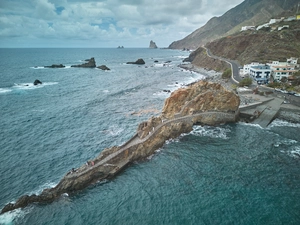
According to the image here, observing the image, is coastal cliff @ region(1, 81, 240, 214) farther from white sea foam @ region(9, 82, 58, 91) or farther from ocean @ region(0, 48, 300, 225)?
white sea foam @ region(9, 82, 58, 91)

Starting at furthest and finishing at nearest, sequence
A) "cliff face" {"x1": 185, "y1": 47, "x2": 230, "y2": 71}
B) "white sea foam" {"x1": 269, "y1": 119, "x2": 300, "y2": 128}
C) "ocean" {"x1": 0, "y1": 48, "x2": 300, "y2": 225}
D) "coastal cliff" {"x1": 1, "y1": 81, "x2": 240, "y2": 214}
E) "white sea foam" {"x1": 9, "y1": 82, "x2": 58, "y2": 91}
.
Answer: "cliff face" {"x1": 185, "y1": 47, "x2": 230, "y2": 71} < "white sea foam" {"x1": 9, "y1": 82, "x2": 58, "y2": 91} < "white sea foam" {"x1": 269, "y1": 119, "x2": 300, "y2": 128} < "coastal cliff" {"x1": 1, "y1": 81, "x2": 240, "y2": 214} < "ocean" {"x1": 0, "y1": 48, "x2": 300, "y2": 225}

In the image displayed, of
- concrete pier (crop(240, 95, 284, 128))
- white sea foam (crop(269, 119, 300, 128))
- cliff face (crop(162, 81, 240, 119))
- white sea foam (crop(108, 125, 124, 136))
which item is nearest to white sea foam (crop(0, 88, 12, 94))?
white sea foam (crop(108, 125, 124, 136))

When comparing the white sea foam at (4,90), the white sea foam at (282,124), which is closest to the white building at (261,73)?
the white sea foam at (282,124)

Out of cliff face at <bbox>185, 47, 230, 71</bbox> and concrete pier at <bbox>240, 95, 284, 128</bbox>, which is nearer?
concrete pier at <bbox>240, 95, 284, 128</bbox>

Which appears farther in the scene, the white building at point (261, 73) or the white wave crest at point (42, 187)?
the white building at point (261, 73)

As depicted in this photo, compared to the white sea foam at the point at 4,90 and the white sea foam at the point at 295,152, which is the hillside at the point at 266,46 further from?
the white sea foam at the point at 4,90

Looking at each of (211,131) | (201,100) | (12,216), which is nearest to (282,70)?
(201,100)
